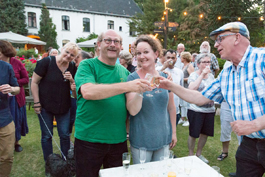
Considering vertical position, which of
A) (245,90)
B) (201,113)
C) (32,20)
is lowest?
(201,113)

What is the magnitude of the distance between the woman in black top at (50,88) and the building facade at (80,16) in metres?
26.5

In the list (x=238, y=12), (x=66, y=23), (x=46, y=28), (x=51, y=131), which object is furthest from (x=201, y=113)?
(x=66, y=23)

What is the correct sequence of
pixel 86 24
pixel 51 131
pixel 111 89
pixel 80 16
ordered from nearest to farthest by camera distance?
pixel 111 89 < pixel 51 131 < pixel 80 16 < pixel 86 24

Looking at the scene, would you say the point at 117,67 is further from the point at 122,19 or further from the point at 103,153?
the point at 122,19

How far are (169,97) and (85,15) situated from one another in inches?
1170

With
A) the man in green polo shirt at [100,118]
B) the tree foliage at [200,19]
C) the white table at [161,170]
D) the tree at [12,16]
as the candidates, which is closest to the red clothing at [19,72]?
the man in green polo shirt at [100,118]

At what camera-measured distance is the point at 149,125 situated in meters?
2.05

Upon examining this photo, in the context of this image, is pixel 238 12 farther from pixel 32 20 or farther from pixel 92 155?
pixel 32 20

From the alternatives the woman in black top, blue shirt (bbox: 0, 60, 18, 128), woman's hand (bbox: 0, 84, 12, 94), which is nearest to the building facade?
the woman in black top

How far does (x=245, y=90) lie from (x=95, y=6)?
3150 centimetres

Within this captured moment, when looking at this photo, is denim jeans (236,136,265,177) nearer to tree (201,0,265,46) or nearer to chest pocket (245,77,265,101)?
chest pocket (245,77,265,101)

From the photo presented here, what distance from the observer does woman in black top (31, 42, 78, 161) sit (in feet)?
10.1

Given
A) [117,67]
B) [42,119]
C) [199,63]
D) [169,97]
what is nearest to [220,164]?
[199,63]

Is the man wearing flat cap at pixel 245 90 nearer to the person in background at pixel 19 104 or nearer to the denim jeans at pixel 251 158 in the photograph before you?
the denim jeans at pixel 251 158
